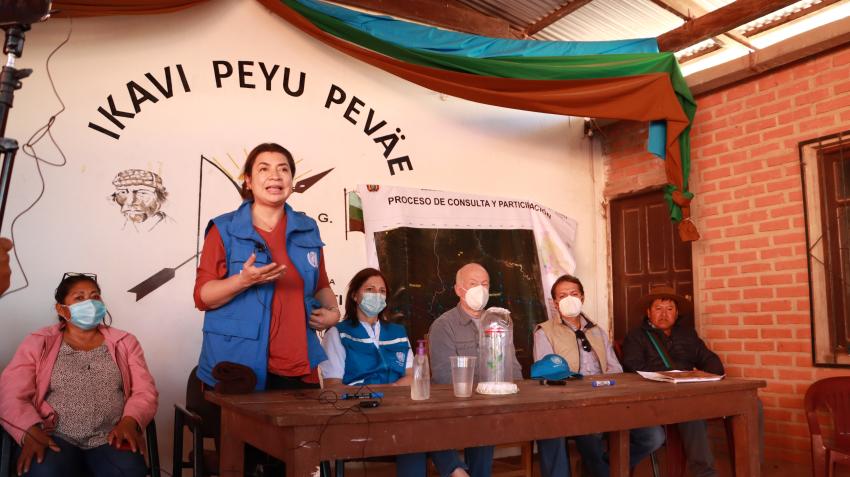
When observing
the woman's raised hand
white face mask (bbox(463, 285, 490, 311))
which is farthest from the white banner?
the woman's raised hand

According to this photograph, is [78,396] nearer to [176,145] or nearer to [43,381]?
[43,381]

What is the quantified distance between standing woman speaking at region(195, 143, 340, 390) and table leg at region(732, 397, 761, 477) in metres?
1.80

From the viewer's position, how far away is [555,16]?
5.08 meters

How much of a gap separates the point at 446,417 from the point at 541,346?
1836 mm

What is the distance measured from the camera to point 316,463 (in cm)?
184

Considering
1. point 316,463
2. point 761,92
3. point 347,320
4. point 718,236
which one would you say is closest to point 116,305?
point 347,320

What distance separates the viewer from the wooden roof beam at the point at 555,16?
4859 millimetres

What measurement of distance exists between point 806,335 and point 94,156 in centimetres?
411

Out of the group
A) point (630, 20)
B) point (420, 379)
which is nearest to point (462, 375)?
point (420, 379)

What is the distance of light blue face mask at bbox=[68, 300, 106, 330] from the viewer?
285 cm

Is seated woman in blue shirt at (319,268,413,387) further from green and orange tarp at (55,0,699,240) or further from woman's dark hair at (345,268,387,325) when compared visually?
green and orange tarp at (55,0,699,240)

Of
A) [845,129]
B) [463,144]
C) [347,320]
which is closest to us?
[347,320]

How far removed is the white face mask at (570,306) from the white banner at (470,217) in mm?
1114

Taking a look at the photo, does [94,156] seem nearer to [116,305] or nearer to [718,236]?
[116,305]
